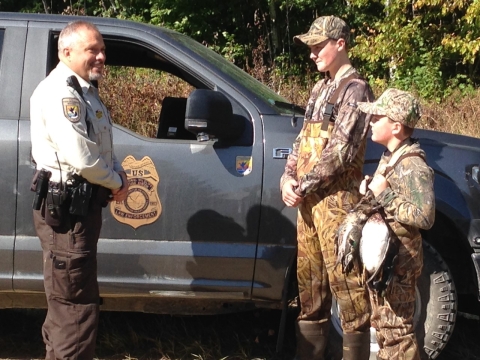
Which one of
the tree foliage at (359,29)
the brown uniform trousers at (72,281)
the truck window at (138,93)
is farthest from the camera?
the tree foliage at (359,29)

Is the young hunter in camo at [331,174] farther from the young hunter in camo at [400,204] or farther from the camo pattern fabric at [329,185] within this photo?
the young hunter in camo at [400,204]

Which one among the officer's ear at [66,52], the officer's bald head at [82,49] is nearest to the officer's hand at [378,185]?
the officer's bald head at [82,49]

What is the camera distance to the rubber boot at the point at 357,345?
12.1 ft

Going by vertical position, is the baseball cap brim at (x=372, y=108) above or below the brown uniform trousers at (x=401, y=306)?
A: above

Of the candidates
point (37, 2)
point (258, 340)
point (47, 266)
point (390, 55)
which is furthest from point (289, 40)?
point (47, 266)

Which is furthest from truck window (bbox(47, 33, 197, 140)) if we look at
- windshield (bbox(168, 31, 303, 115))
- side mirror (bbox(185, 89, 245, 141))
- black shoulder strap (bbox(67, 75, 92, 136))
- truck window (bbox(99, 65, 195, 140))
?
black shoulder strap (bbox(67, 75, 92, 136))

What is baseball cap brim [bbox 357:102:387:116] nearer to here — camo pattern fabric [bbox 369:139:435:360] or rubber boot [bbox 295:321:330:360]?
camo pattern fabric [bbox 369:139:435:360]

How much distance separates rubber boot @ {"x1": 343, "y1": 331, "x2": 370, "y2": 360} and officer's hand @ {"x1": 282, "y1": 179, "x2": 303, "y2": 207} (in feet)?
2.36

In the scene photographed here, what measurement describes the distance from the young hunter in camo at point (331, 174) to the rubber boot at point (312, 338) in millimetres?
202

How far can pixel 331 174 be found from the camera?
352 centimetres

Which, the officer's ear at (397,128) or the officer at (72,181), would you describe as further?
the officer at (72,181)

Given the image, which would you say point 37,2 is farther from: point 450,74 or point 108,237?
point 108,237

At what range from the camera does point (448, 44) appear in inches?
490

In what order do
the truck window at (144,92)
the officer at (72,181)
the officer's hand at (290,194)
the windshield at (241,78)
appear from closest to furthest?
the officer at (72,181), the officer's hand at (290,194), the windshield at (241,78), the truck window at (144,92)
